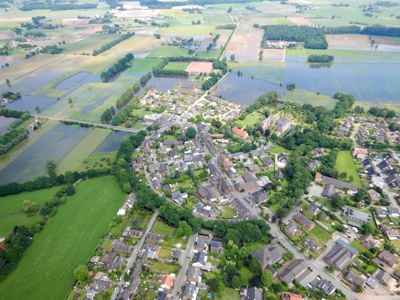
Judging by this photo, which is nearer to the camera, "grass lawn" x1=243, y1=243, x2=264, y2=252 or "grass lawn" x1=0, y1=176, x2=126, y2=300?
"grass lawn" x1=0, y1=176, x2=126, y2=300

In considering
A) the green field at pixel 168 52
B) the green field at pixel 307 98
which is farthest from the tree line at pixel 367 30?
the green field at pixel 307 98

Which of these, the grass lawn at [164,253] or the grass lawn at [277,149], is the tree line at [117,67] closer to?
the grass lawn at [277,149]

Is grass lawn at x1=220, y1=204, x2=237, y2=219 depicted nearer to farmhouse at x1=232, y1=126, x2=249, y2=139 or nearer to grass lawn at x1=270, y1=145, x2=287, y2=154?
grass lawn at x1=270, y1=145, x2=287, y2=154

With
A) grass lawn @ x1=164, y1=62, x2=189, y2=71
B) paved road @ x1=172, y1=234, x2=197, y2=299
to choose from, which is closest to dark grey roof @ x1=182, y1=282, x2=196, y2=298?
paved road @ x1=172, y1=234, x2=197, y2=299

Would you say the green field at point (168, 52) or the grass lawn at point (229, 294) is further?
the green field at point (168, 52)

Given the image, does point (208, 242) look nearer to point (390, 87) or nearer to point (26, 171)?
point (26, 171)
